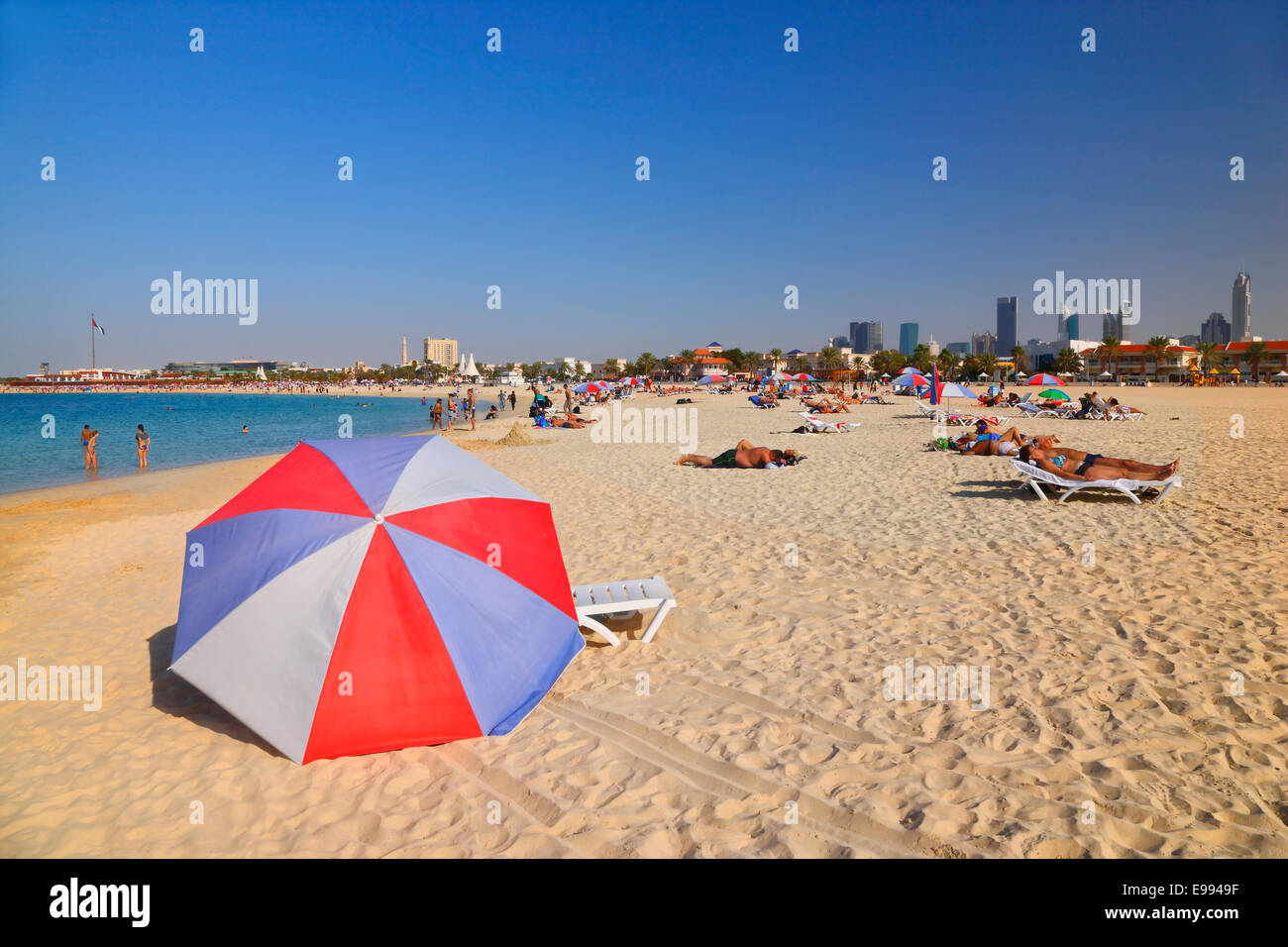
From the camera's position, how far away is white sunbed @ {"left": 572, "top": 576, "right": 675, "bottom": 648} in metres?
4.82

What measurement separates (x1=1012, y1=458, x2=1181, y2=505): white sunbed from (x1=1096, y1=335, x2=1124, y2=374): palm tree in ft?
316

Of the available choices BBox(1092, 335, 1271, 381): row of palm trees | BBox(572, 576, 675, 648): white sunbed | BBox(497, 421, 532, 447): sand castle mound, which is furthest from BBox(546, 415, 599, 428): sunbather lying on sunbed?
BBox(1092, 335, 1271, 381): row of palm trees

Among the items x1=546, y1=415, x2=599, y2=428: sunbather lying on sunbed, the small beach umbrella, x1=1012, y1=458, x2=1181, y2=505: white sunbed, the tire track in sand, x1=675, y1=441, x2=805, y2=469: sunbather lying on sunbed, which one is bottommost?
the tire track in sand

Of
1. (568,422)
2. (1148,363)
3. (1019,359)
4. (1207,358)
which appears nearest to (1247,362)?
(1207,358)

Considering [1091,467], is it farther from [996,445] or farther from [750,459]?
[750,459]

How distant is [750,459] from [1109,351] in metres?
98.1

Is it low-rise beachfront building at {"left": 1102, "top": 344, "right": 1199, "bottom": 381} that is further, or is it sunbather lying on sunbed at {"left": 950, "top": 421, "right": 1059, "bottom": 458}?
low-rise beachfront building at {"left": 1102, "top": 344, "right": 1199, "bottom": 381}

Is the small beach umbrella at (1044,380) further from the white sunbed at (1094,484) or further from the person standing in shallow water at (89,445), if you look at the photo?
the person standing in shallow water at (89,445)

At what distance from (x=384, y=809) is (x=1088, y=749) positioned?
3538 mm

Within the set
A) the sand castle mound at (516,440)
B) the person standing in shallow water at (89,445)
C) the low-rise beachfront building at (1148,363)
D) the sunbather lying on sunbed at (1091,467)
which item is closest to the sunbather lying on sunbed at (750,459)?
the sunbather lying on sunbed at (1091,467)

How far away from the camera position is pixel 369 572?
3537 millimetres

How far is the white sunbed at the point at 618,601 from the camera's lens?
4.82 metres

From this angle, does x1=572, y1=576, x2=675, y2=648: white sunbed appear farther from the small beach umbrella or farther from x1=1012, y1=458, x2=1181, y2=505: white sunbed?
the small beach umbrella
